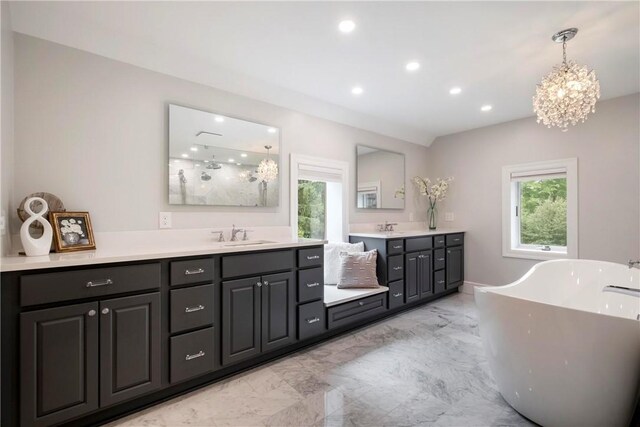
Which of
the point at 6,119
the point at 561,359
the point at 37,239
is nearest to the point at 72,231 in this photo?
the point at 37,239

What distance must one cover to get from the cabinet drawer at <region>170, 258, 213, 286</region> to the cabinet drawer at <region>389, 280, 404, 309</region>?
7.20 feet

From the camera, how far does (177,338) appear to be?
2.03m

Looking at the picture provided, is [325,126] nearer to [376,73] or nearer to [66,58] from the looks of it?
[376,73]

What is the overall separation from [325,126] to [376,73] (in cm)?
102

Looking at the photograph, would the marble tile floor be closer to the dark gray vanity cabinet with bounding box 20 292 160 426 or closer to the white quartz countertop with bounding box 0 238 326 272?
the dark gray vanity cabinet with bounding box 20 292 160 426

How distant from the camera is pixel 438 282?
4281mm

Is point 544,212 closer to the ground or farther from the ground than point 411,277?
farther from the ground

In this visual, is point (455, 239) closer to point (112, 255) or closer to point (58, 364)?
point (112, 255)

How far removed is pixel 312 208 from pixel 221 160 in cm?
147

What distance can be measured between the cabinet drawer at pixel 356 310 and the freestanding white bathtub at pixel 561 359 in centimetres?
133

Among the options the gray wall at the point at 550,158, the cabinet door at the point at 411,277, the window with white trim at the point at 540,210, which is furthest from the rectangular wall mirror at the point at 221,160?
the window with white trim at the point at 540,210

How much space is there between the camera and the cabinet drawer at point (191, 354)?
202 cm

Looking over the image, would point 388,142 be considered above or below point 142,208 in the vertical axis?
above

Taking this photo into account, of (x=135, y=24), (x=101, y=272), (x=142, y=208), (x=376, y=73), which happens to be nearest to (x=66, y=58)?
(x=135, y=24)
